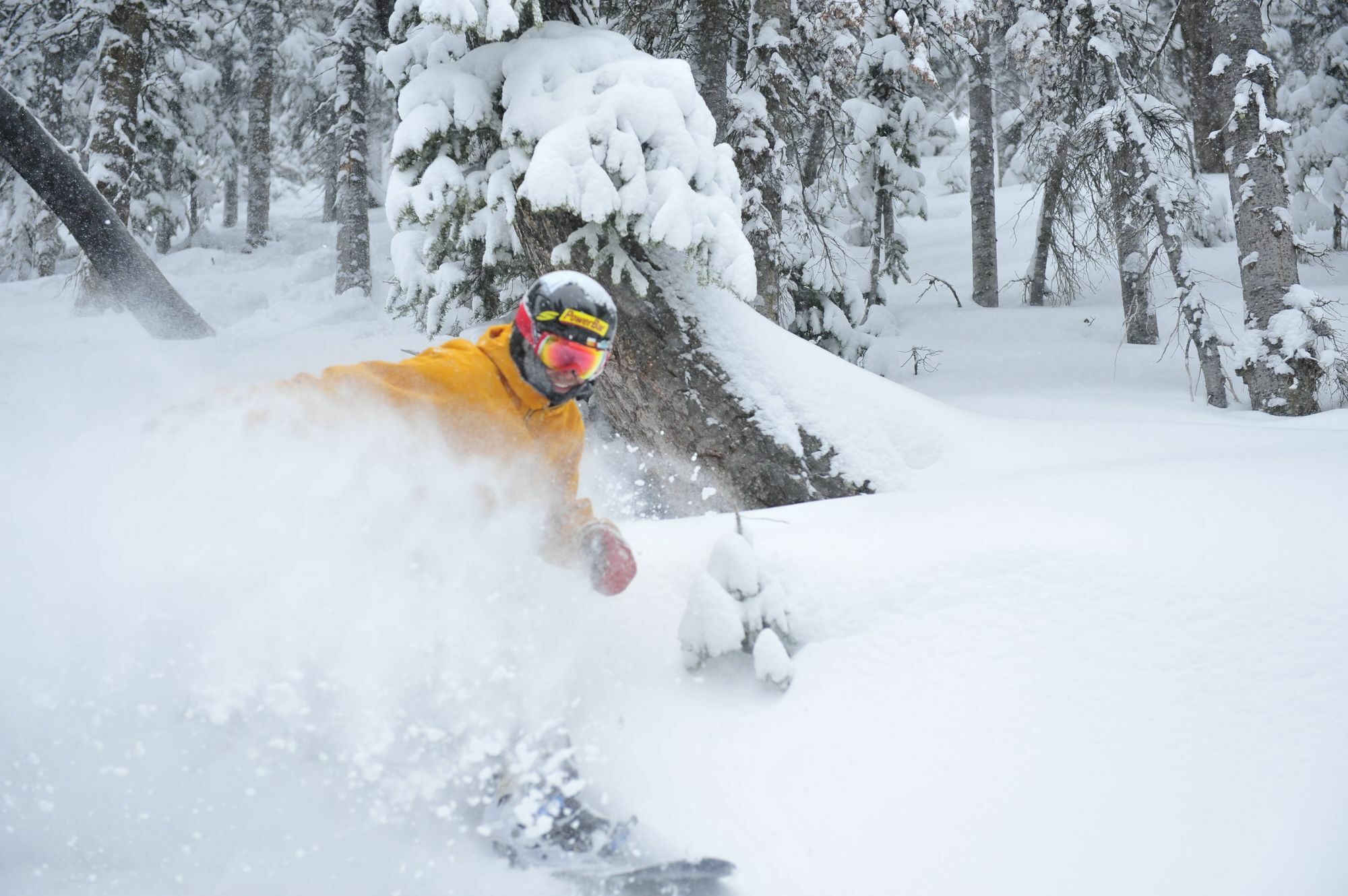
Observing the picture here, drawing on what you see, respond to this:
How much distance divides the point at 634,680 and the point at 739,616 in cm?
46

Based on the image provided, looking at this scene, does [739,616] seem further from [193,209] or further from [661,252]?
[193,209]

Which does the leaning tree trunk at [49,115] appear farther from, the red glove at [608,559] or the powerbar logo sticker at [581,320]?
the red glove at [608,559]

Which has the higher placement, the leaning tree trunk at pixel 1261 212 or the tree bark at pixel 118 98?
the tree bark at pixel 118 98

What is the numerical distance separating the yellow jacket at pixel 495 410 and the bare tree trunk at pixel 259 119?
20480mm

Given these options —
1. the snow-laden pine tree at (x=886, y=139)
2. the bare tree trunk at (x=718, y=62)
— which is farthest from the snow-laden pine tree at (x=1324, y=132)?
the bare tree trunk at (x=718, y=62)

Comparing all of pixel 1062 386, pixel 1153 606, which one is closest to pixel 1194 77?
pixel 1062 386

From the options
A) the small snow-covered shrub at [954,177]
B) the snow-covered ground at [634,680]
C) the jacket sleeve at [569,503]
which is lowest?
the snow-covered ground at [634,680]

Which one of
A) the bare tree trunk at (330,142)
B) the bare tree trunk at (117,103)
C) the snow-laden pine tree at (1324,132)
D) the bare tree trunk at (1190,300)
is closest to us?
the bare tree trunk at (1190,300)

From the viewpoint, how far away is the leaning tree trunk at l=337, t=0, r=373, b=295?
587 inches

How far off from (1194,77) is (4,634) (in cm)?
1948

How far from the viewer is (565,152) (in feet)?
15.1

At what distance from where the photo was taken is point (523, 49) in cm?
515

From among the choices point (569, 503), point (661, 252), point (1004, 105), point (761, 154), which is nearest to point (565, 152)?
point (661, 252)

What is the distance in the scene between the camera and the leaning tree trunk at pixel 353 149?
14922 mm
